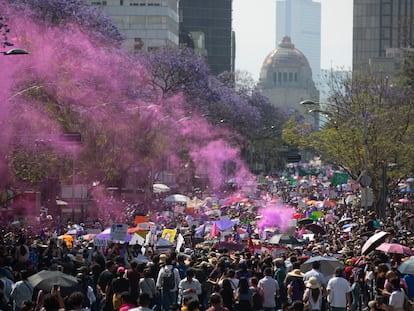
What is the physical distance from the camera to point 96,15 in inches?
2557

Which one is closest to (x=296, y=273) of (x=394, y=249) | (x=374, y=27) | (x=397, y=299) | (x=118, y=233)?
(x=397, y=299)

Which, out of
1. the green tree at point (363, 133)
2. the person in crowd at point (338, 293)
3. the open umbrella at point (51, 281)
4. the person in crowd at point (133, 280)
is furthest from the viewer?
the green tree at point (363, 133)

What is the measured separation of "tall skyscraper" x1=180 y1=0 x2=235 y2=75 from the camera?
18612 cm

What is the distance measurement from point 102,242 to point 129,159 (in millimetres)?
31653

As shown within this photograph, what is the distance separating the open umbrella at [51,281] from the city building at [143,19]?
89377 millimetres

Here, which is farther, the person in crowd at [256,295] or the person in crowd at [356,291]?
the person in crowd at [356,291]

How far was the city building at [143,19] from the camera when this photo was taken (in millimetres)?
108312

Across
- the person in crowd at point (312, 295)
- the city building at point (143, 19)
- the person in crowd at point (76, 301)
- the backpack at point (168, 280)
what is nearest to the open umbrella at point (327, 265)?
the backpack at point (168, 280)

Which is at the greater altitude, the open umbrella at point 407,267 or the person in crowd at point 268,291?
the open umbrella at point 407,267

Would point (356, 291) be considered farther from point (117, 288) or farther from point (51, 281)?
point (51, 281)

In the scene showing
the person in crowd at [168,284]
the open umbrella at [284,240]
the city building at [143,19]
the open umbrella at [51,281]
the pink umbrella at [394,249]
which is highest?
the city building at [143,19]

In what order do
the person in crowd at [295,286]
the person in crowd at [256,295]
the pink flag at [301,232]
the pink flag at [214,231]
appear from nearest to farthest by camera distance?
the person in crowd at [256,295]
the person in crowd at [295,286]
the pink flag at [214,231]
the pink flag at [301,232]

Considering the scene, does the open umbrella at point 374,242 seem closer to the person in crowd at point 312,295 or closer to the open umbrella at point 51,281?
the person in crowd at point 312,295

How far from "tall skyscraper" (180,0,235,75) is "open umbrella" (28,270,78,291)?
544 ft
